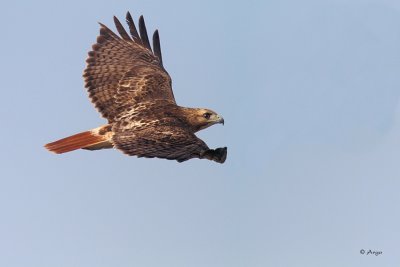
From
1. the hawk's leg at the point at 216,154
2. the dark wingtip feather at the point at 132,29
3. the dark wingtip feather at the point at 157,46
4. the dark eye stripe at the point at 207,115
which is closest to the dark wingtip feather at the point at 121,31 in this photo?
the dark wingtip feather at the point at 132,29

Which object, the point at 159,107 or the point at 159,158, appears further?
the point at 159,107

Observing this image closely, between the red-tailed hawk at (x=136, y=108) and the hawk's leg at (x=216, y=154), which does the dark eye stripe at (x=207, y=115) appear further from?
the hawk's leg at (x=216, y=154)

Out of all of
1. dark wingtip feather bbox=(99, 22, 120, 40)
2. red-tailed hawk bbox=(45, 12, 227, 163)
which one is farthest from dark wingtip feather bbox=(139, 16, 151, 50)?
dark wingtip feather bbox=(99, 22, 120, 40)

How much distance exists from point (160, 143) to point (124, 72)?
13.0 feet

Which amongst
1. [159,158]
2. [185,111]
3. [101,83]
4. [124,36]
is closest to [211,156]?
[159,158]

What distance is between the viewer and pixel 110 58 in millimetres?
20906

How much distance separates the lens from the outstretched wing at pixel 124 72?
19.8m

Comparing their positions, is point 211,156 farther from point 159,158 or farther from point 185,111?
point 185,111

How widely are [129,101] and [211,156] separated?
429 centimetres

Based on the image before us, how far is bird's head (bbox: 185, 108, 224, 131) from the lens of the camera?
19094 mm

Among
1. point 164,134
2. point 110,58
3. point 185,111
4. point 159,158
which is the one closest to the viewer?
point 159,158

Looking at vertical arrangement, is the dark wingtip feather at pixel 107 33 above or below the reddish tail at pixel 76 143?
above

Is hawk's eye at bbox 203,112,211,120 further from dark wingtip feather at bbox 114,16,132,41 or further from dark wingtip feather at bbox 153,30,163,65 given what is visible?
dark wingtip feather at bbox 114,16,132,41

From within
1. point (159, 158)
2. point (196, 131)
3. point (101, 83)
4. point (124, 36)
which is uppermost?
point (124, 36)
